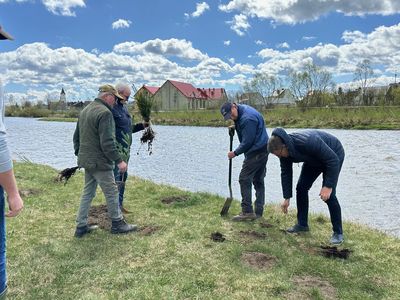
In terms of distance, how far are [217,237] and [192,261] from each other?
93 cm

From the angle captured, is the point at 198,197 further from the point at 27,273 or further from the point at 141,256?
the point at 27,273

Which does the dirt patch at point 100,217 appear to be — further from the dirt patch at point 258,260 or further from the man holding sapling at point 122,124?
the dirt patch at point 258,260

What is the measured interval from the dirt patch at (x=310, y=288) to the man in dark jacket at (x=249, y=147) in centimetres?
236

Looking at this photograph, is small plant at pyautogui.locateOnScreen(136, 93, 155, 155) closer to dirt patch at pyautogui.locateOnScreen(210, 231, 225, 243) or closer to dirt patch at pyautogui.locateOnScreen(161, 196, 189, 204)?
dirt patch at pyautogui.locateOnScreen(161, 196, 189, 204)

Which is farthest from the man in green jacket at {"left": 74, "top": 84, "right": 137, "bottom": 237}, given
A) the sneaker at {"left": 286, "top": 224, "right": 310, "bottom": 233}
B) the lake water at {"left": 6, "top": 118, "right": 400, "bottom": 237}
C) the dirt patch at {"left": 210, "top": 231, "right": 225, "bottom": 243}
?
the lake water at {"left": 6, "top": 118, "right": 400, "bottom": 237}

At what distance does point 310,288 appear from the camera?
166 inches

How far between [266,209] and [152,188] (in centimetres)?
295

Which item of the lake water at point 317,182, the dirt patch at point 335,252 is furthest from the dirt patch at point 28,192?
the dirt patch at point 335,252

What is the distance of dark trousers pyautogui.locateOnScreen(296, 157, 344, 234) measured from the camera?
18.4 feet

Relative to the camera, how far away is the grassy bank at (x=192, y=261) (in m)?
4.18

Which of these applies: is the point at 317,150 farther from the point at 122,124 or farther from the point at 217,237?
the point at 122,124

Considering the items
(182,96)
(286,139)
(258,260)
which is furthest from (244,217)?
(182,96)

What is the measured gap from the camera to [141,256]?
5.08m

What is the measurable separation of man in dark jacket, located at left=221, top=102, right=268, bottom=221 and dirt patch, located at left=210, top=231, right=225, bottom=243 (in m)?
0.92
